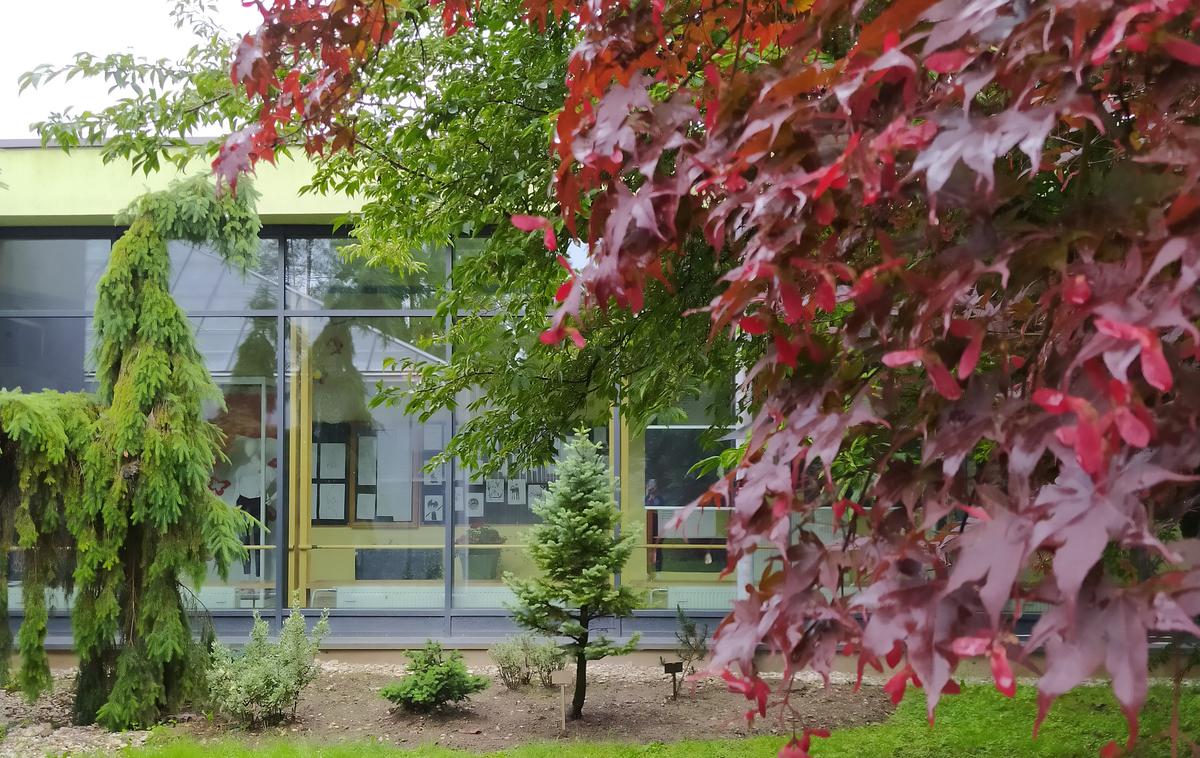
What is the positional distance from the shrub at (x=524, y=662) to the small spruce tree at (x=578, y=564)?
0.81 metres

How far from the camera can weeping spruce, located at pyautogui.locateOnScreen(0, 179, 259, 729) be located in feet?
23.6

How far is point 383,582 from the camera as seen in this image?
10195 mm

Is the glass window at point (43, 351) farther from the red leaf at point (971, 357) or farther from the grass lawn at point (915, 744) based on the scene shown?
the red leaf at point (971, 357)

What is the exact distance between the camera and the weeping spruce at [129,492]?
7.21 metres

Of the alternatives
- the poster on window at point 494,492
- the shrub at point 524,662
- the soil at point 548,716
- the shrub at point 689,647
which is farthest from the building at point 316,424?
the soil at point 548,716

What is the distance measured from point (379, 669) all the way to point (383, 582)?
109 cm

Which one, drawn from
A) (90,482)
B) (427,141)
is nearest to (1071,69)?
(427,141)

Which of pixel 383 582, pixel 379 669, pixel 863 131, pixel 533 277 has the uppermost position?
pixel 533 277

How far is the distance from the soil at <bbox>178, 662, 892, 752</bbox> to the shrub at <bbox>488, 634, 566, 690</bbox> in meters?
0.10

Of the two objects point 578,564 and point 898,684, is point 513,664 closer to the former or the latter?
point 578,564

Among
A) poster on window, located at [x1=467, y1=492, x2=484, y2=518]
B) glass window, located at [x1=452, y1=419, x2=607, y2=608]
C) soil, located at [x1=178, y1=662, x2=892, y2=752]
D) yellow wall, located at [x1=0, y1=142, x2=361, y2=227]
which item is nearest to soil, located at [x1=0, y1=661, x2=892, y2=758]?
soil, located at [x1=178, y1=662, x2=892, y2=752]

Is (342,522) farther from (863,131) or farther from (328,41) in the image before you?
(863,131)

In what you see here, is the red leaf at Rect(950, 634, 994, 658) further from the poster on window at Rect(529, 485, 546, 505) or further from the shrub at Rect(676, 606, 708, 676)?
the poster on window at Rect(529, 485, 546, 505)

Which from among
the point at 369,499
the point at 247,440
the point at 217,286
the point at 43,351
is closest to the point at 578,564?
the point at 369,499
